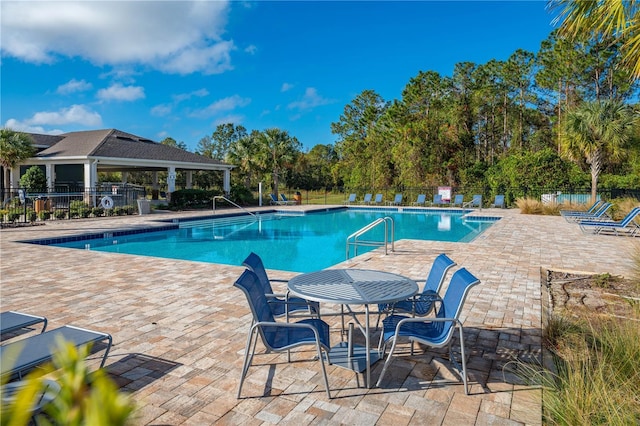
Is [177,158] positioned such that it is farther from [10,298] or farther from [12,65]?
[10,298]

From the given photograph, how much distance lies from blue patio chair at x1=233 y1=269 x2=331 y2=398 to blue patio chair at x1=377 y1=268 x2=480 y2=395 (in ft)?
1.67

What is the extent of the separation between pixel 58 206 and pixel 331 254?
1462cm

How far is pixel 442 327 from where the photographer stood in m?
3.45

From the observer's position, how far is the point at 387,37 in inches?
1287

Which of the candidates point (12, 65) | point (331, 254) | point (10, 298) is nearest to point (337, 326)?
point (10, 298)

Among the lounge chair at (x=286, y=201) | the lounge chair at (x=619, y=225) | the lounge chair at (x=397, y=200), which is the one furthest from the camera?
the lounge chair at (x=286, y=201)

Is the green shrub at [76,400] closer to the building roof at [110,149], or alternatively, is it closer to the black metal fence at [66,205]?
the black metal fence at [66,205]

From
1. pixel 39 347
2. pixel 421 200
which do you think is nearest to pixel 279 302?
pixel 39 347

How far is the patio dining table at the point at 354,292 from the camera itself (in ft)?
11.0

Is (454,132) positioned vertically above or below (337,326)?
above

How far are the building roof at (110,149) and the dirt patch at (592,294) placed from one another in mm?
19758

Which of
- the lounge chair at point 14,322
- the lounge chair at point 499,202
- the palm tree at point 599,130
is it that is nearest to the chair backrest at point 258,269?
the lounge chair at point 14,322

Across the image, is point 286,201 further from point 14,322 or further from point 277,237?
point 14,322

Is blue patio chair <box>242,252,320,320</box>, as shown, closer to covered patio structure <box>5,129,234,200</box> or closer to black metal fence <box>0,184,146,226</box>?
black metal fence <box>0,184,146,226</box>
